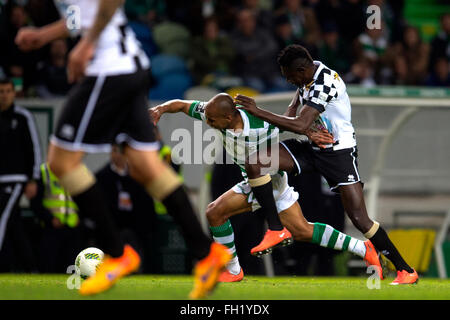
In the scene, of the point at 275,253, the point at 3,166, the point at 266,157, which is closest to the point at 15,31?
the point at 3,166

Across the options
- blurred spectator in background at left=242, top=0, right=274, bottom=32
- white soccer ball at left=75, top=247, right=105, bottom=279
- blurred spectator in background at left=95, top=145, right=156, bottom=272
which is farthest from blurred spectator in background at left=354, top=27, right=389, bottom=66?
white soccer ball at left=75, top=247, right=105, bottom=279

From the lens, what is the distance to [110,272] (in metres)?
5.55

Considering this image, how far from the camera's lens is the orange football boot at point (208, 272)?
5406 mm


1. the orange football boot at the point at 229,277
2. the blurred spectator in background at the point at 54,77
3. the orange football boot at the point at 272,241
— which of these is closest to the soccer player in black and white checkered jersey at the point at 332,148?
the orange football boot at the point at 272,241

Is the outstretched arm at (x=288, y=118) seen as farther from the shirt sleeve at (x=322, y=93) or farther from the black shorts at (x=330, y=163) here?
the black shorts at (x=330, y=163)

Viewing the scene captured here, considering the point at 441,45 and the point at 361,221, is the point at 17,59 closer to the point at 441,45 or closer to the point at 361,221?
the point at 361,221

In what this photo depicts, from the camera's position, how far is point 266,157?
7547 mm

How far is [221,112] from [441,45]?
8831mm

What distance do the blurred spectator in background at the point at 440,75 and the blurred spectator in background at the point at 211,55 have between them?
11.3 feet

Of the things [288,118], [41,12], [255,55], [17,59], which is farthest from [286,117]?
[255,55]

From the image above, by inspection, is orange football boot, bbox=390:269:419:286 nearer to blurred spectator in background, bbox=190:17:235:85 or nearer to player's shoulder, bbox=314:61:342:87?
player's shoulder, bbox=314:61:342:87

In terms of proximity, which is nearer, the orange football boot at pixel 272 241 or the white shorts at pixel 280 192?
the orange football boot at pixel 272 241

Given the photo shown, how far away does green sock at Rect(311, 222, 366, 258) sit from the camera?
26.0 feet

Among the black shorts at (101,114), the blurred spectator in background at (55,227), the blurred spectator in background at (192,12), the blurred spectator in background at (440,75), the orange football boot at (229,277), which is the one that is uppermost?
the black shorts at (101,114)
